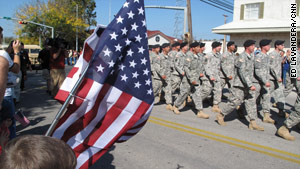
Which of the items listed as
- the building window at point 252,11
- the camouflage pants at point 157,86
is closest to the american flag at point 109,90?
the camouflage pants at point 157,86

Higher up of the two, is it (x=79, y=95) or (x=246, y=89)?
(x=79, y=95)

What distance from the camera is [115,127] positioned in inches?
94.7

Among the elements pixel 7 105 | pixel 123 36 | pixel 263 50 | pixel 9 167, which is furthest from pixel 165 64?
pixel 9 167

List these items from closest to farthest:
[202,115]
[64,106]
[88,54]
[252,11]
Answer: [64,106] → [88,54] → [202,115] → [252,11]

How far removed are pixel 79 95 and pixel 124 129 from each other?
527 millimetres

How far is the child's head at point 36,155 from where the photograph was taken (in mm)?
1207

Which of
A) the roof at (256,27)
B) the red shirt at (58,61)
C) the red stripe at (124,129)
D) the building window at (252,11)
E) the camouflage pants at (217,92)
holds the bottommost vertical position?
the camouflage pants at (217,92)

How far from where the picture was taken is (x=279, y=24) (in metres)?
20.2

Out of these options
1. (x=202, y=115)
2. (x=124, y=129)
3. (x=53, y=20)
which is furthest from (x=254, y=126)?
(x=53, y=20)

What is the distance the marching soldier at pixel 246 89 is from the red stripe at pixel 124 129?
4033 mm

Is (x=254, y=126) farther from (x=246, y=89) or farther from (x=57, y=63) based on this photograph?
(x=57, y=63)

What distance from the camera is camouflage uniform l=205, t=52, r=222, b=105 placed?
7910 millimetres

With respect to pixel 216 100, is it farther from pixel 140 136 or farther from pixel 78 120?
pixel 78 120

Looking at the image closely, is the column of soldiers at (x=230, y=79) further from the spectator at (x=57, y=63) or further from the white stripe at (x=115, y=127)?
the white stripe at (x=115, y=127)
